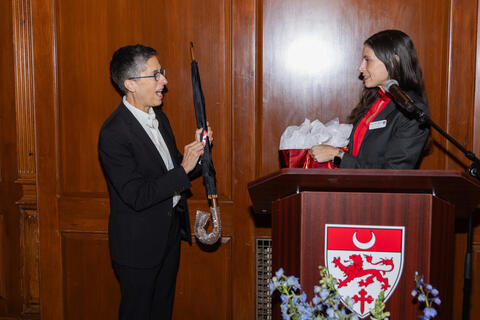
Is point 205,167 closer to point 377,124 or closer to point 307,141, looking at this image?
point 307,141

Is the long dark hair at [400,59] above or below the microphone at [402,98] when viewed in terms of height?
above

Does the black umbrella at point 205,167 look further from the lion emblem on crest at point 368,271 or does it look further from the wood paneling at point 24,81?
the wood paneling at point 24,81

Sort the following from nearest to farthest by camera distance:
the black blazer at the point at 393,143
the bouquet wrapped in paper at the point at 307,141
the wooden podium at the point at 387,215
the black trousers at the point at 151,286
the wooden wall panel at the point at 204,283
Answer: the wooden podium at the point at 387,215 < the black blazer at the point at 393,143 < the bouquet wrapped in paper at the point at 307,141 < the black trousers at the point at 151,286 < the wooden wall panel at the point at 204,283

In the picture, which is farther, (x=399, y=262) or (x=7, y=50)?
(x=7, y=50)

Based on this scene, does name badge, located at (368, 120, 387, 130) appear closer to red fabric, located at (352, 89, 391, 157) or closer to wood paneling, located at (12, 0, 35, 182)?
red fabric, located at (352, 89, 391, 157)

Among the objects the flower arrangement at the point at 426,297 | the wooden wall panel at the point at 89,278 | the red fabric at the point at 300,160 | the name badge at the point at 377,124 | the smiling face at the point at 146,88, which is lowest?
the wooden wall panel at the point at 89,278

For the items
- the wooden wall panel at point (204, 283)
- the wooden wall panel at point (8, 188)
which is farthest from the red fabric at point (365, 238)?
the wooden wall panel at point (8, 188)

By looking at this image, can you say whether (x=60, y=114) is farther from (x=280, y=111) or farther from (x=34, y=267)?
(x=280, y=111)

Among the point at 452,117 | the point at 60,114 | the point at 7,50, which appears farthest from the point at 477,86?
the point at 7,50

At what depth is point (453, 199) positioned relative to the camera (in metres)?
1.42

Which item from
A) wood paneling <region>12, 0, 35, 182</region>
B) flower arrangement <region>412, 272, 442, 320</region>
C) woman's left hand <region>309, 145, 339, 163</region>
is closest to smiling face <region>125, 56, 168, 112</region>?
woman's left hand <region>309, 145, 339, 163</region>

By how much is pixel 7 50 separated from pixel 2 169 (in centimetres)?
82

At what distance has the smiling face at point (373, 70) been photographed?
192cm

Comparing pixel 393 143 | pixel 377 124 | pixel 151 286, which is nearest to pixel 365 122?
pixel 377 124
